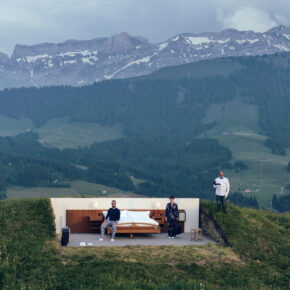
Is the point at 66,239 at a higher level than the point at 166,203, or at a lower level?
lower

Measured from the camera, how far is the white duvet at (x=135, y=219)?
26.4 meters

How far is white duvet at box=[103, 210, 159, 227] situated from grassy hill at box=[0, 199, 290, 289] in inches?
115

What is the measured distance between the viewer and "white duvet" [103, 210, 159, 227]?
1041 inches

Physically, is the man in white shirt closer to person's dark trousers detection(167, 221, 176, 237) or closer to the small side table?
the small side table

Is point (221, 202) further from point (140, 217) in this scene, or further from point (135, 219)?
point (135, 219)

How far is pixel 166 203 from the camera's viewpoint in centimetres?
2941

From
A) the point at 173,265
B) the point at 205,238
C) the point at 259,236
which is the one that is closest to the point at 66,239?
the point at 173,265

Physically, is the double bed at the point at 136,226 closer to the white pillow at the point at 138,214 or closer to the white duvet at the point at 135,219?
the white duvet at the point at 135,219

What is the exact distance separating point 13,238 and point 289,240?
14.6 meters

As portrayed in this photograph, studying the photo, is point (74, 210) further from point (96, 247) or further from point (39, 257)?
point (39, 257)

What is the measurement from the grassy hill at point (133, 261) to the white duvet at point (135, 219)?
2.91 m

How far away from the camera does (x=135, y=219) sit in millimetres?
26875

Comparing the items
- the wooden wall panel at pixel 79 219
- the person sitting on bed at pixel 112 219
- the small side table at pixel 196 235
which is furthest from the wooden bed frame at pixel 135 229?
the wooden wall panel at pixel 79 219

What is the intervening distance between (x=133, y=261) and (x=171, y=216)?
20.2 ft
